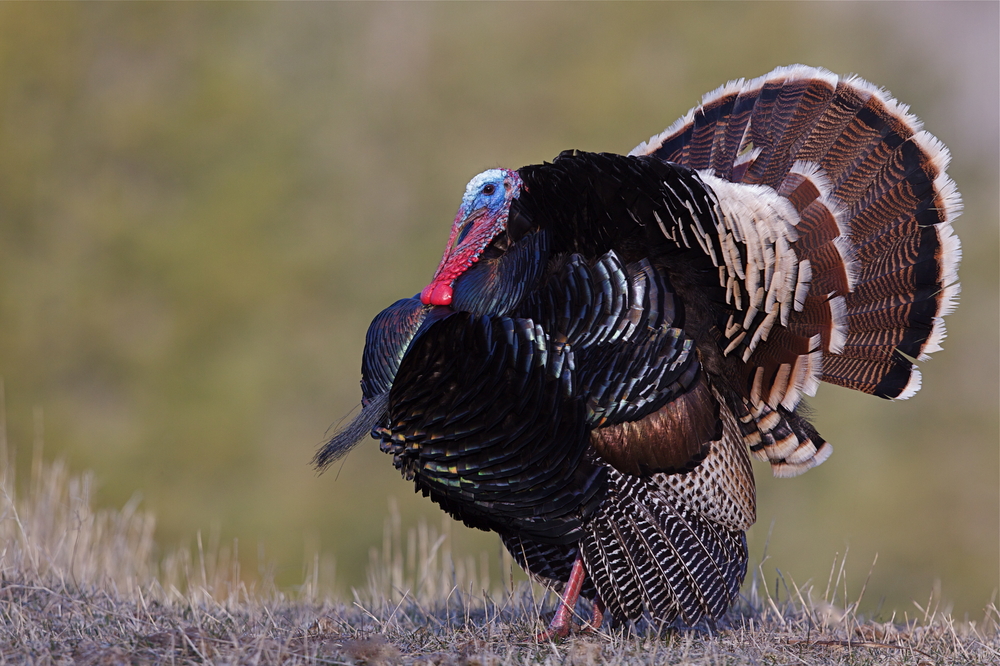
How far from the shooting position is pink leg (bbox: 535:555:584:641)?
3.56 meters

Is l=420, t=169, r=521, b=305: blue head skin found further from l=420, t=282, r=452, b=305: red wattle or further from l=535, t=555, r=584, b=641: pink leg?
l=535, t=555, r=584, b=641: pink leg

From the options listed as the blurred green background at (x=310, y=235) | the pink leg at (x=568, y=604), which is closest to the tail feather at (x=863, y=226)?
the pink leg at (x=568, y=604)

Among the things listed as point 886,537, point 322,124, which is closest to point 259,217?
point 322,124

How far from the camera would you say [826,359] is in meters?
3.80

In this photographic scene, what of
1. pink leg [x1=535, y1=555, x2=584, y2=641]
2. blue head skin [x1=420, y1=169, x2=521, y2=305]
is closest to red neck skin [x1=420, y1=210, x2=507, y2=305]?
blue head skin [x1=420, y1=169, x2=521, y2=305]

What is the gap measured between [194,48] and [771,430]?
13728mm

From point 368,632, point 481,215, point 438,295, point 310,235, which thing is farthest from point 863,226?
point 310,235

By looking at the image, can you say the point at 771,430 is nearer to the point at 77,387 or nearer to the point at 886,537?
the point at 886,537

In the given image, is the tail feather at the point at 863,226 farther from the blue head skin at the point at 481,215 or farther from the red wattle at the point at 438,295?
the red wattle at the point at 438,295

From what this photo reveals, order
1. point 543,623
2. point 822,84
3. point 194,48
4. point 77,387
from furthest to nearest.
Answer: point 194,48, point 77,387, point 822,84, point 543,623

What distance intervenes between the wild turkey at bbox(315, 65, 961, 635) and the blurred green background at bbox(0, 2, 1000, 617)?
31.6ft

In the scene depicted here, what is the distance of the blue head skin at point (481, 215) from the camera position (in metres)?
3.61

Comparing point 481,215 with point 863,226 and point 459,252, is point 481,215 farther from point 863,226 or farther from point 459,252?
point 863,226

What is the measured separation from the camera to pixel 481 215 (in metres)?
3.70
